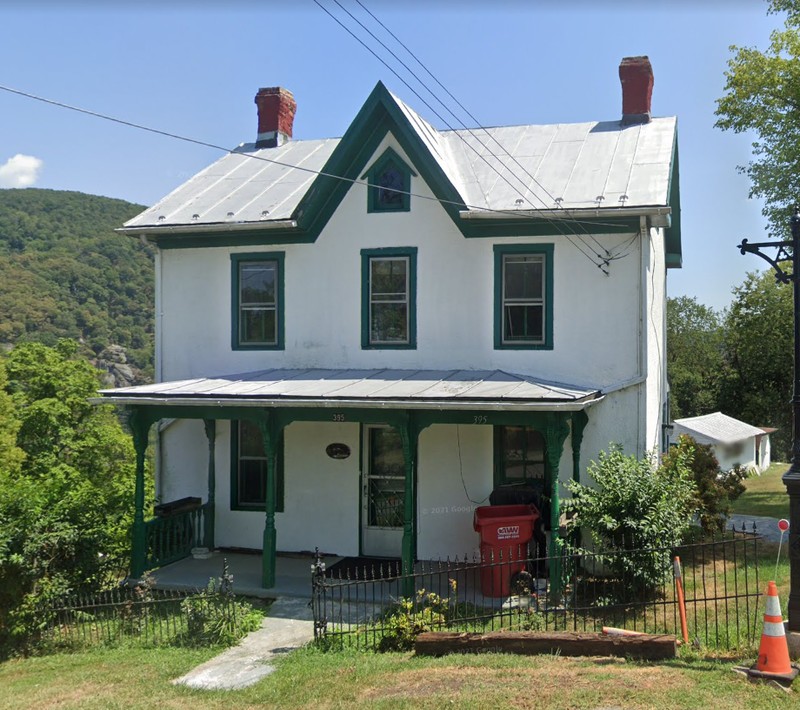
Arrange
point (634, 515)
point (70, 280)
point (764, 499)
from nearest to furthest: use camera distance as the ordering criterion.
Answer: point (634, 515)
point (764, 499)
point (70, 280)

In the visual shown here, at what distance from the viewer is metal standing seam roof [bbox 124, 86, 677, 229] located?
13312 millimetres

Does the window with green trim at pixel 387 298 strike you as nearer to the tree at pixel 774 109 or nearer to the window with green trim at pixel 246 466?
the window with green trim at pixel 246 466

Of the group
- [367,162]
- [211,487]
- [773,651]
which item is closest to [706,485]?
[773,651]

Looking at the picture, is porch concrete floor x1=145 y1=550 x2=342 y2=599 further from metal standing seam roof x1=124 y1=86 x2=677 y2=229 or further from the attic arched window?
the attic arched window

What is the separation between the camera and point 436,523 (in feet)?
44.5

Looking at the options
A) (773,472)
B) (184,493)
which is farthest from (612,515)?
(773,472)

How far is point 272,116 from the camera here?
18391mm

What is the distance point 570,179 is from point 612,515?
6.05m

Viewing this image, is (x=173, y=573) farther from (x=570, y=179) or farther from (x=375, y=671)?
(x=570, y=179)

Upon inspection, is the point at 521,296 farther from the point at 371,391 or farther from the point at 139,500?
the point at 139,500

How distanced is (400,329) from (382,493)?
288cm

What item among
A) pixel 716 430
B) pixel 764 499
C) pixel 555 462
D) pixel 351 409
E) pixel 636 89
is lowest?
pixel 764 499

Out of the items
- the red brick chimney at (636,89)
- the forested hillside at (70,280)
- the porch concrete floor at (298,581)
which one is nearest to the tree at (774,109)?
the red brick chimney at (636,89)

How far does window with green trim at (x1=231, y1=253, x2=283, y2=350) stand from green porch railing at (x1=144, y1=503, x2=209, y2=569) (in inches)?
124
